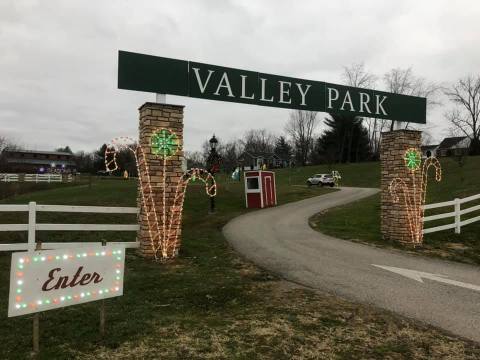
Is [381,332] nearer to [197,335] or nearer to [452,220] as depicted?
[197,335]

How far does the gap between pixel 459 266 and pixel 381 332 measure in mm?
5129

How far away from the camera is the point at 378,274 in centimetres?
775

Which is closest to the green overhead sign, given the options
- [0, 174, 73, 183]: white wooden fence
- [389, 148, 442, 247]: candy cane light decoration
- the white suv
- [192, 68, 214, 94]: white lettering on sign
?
[192, 68, 214, 94]: white lettering on sign

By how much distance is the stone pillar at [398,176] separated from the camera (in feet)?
37.4

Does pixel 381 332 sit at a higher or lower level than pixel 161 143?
lower

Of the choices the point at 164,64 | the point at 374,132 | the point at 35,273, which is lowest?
the point at 35,273

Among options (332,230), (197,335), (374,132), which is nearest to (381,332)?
(197,335)

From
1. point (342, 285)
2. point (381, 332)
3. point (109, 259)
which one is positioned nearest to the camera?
point (109, 259)

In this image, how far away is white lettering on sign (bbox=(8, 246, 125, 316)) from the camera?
3674mm

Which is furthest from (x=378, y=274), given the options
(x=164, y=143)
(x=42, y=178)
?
(x=42, y=178)

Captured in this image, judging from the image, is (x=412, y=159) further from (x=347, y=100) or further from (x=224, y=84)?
(x=224, y=84)

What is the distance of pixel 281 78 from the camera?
1031 cm

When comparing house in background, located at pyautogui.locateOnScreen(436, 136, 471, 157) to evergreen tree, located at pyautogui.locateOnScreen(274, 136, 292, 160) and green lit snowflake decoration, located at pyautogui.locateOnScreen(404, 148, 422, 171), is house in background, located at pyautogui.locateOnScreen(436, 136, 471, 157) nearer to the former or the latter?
evergreen tree, located at pyautogui.locateOnScreen(274, 136, 292, 160)

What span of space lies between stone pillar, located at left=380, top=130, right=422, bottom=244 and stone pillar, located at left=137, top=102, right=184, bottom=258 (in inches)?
251
